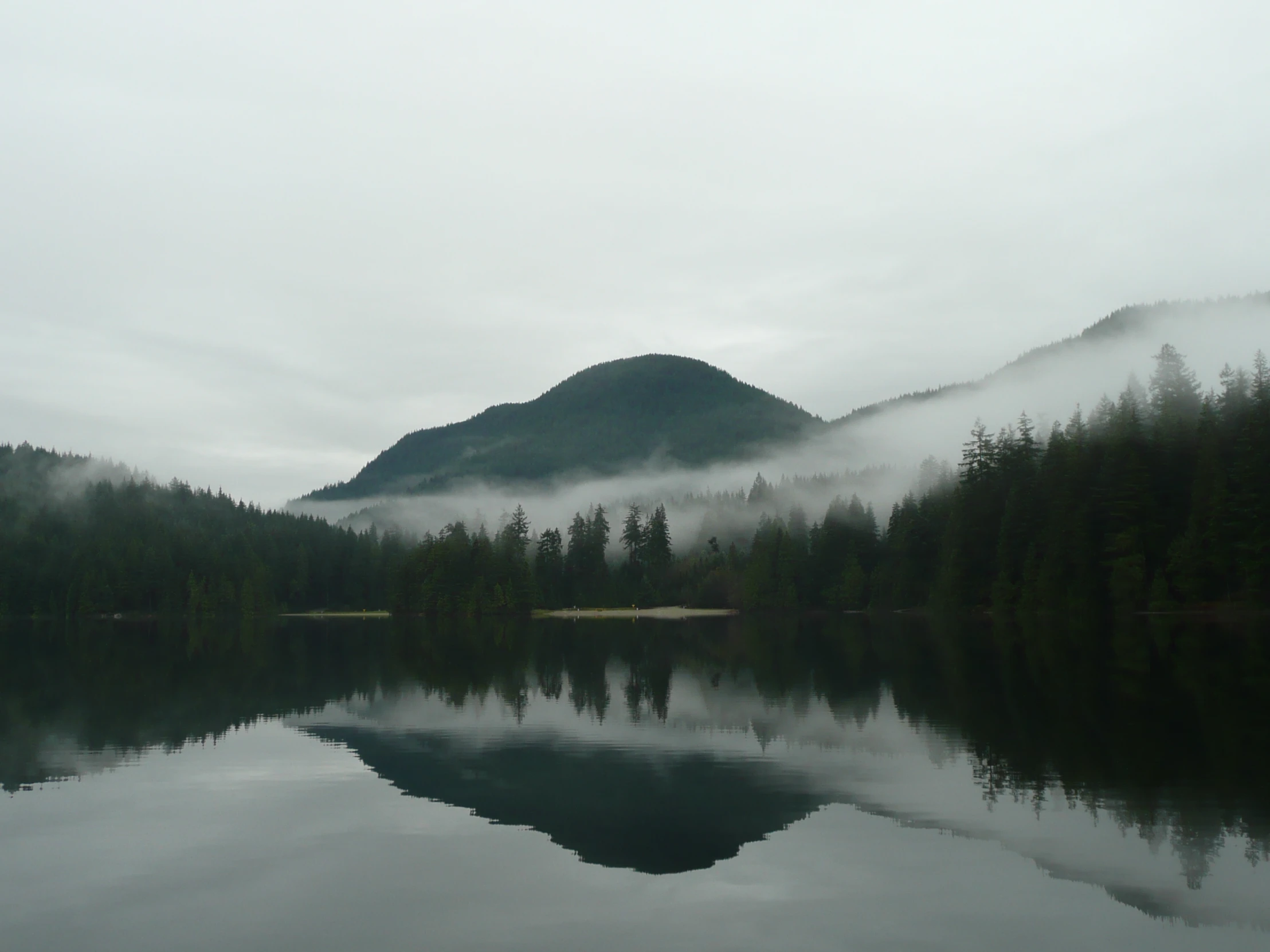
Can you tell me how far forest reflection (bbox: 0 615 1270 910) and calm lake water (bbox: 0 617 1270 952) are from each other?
0.18m

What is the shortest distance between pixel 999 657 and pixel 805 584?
112m

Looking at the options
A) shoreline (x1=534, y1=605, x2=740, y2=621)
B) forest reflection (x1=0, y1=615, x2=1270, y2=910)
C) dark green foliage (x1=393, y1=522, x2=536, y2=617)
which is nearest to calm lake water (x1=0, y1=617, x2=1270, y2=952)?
forest reflection (x1=0, y1=615, x2=1270, y2=910)

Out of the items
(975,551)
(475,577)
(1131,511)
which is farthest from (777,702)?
(475,577)

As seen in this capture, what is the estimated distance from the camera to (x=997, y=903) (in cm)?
1240

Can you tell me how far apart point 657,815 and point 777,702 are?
653 inches

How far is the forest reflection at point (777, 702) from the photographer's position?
17531 millimetres

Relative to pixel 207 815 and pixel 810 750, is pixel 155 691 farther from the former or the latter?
pixel 810 750

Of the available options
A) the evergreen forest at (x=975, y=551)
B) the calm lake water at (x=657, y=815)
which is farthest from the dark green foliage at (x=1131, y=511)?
the calm lake water at (x=657, y=815)

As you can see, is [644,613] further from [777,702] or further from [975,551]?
[777,702]

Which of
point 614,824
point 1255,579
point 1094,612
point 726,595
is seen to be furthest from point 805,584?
point 614,824

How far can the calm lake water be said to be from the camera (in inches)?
476

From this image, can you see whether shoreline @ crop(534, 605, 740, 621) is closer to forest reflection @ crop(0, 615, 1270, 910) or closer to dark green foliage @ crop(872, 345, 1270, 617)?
dark green foliage @ crop(872, 345, 1270, 617)

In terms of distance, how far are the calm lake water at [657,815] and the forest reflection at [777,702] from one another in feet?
0.59

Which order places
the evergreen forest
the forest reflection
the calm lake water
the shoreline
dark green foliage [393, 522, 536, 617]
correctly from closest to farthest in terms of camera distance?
the calm lake water, the forest reflection, the evergreen forest, the shoreline, dark green foliage [393, 522, 536, 617]
